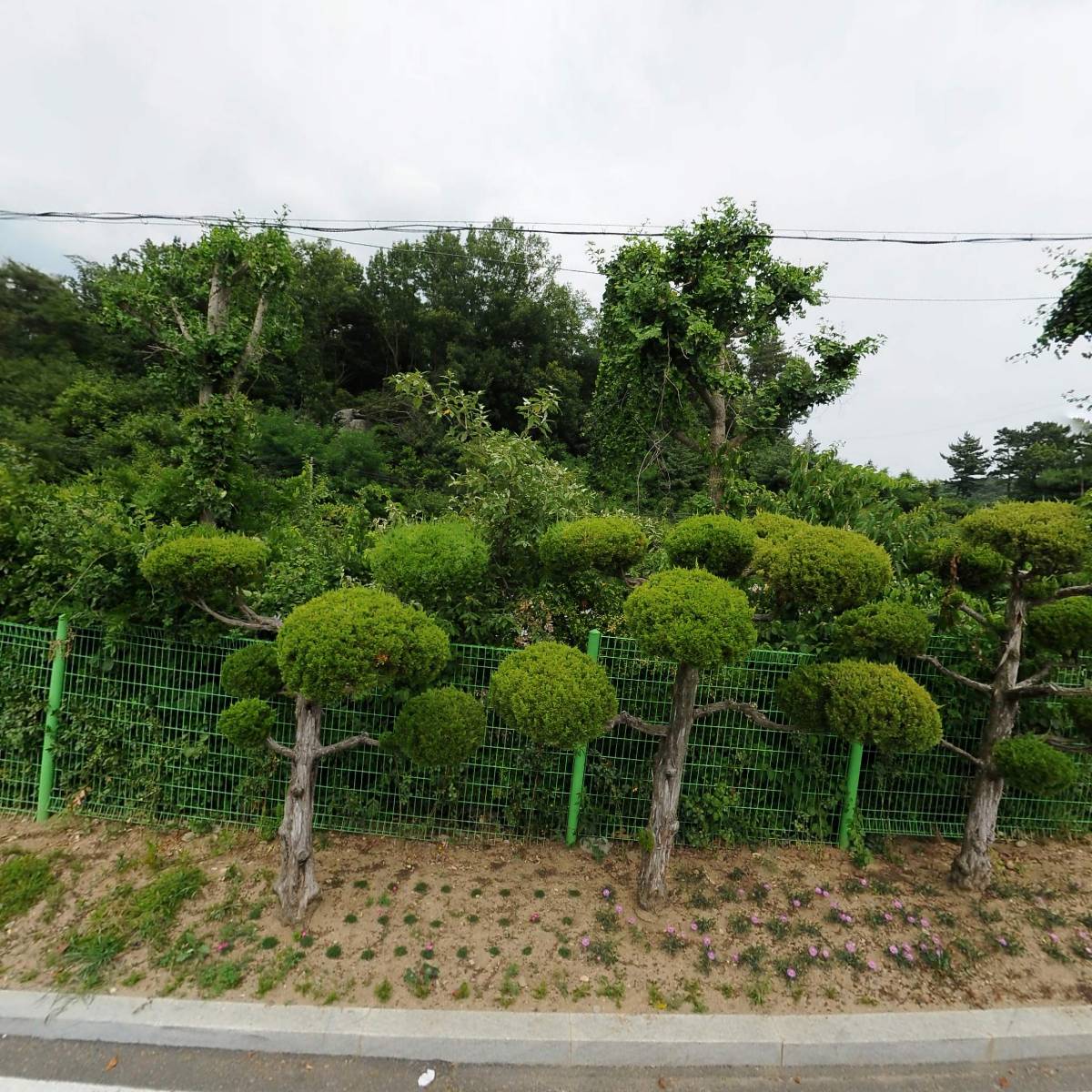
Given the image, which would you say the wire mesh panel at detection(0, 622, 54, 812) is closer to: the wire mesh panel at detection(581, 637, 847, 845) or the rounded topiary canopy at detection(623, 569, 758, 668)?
the wire mesh panel at detection(581, 637, 847, 845)

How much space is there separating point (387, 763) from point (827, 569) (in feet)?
9.00

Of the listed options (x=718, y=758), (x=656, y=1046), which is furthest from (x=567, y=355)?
(x=656, y=1046)

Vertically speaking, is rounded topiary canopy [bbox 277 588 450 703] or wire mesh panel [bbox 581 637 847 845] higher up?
rounded topiary canopy [bbox 277 588 450 703]

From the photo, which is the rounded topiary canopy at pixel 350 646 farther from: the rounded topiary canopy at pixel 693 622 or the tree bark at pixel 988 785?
the tree bark at pixel 988 785

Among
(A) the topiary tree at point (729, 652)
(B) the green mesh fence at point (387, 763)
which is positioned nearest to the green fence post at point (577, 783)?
(B) the green mesh fence at point (387, 763)

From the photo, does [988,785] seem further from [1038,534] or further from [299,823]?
[299,823]

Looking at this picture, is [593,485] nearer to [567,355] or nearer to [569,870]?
[569,870]

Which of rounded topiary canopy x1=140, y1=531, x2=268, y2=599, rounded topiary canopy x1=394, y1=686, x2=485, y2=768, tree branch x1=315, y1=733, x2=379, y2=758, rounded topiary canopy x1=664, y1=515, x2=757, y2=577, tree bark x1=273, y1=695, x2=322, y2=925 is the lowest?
tree bark x1=273, y1=695, x2=322, y2=925

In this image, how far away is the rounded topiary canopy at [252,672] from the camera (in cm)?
268

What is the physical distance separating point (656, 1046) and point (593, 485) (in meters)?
9.91

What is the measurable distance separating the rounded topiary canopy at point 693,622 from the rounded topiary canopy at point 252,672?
1828 mm

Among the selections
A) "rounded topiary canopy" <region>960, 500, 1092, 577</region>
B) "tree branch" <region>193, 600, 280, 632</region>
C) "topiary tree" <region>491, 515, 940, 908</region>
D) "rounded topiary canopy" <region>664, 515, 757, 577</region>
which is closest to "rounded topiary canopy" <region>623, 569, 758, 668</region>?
"topiary tree" <region>491, 515, 940, 908</region>

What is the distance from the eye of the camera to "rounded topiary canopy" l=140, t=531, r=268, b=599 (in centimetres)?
258

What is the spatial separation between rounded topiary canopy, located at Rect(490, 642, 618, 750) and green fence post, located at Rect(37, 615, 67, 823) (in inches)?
111
